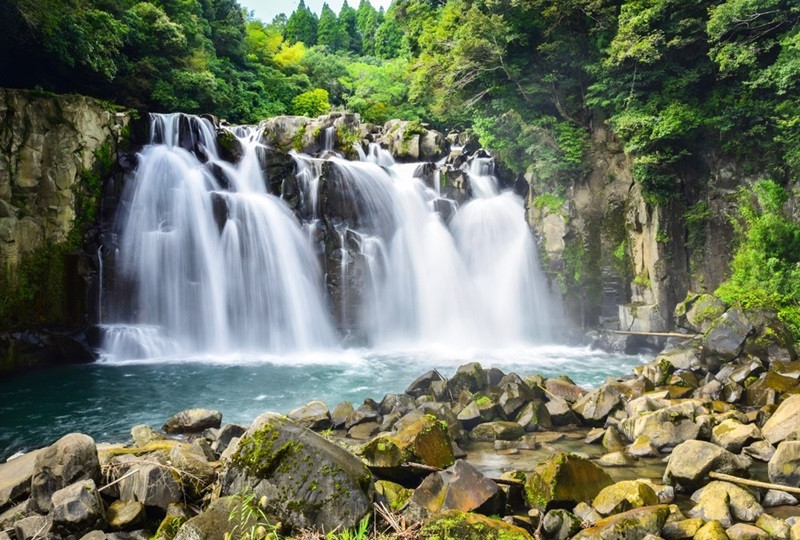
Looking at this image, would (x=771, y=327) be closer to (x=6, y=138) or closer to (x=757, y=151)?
(x=757, y=151)

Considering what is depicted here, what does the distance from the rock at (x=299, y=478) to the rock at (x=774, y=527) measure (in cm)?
383

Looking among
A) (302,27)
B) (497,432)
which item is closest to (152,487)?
(497,432)

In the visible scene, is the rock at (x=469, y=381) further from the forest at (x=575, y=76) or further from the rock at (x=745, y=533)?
the forest at (x=575, y=76)

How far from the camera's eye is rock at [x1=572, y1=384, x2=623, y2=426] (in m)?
9.11

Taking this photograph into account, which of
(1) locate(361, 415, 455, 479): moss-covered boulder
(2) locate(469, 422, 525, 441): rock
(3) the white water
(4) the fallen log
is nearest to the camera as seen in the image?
(4) the fallen log

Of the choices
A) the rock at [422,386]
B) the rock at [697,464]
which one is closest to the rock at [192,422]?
the rock at [422,386]

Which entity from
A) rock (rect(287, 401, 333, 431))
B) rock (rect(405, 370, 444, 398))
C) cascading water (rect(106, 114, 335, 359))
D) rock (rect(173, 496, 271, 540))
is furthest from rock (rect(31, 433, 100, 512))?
cascading water (rect(106, 114, 335, 359))

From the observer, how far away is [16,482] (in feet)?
17.7

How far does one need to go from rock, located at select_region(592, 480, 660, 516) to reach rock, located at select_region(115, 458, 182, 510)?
4307mm

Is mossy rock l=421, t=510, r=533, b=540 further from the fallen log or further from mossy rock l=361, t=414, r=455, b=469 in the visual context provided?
the fallen log

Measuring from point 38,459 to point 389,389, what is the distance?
28.4 feet

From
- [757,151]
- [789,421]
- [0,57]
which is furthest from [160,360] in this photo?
[757,151]

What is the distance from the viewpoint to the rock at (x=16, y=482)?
5.26 metres

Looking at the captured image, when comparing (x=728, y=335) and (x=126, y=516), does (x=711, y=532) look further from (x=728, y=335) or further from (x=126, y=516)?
(x=728, y=335)
